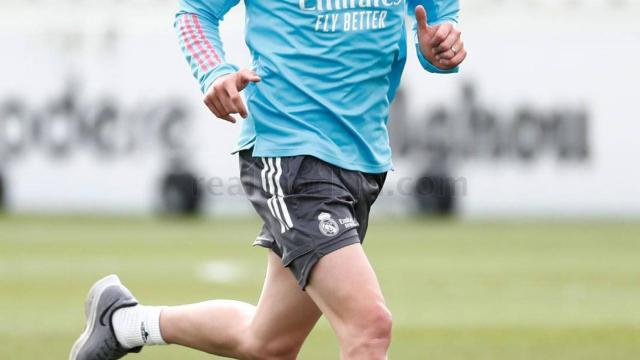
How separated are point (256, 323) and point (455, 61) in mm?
1289

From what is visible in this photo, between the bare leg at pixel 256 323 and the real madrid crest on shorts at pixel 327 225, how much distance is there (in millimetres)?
411

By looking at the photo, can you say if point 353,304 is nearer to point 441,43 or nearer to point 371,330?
point 371,330

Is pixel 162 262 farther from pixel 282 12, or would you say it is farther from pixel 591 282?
pixel 282 12

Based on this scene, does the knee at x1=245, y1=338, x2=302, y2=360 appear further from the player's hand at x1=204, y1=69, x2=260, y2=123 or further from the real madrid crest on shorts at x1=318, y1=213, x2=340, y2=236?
the player's hand at x1=204, y1=69, x2=260, y2=123

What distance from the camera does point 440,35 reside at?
579 cm

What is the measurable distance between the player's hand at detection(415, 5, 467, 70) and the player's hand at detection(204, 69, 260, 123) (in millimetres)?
855

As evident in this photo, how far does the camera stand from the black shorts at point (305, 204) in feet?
17.8

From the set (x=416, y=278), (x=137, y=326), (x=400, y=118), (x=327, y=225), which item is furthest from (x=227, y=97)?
(x=400, y=118)

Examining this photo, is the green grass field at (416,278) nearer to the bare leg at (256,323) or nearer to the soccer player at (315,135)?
the bare leg at (256,323)

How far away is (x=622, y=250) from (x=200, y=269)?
17.5 ft

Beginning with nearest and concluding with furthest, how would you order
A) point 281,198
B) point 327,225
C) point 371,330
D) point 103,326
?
point 371,330, point 327,225, point 281,198, point 103,326

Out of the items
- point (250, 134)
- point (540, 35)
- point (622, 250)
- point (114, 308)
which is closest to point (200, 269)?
point (622, 250)

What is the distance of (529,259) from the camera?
15.4 metres

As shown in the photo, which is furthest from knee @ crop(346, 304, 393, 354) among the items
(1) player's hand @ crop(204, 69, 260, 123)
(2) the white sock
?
(2) the white sock
